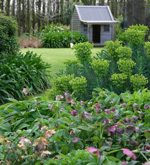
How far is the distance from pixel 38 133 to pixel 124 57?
2.22 m

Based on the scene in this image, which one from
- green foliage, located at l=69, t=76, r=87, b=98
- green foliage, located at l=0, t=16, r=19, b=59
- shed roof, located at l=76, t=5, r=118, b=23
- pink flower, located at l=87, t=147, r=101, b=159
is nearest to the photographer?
pink flower, located at l=87, t=147, r=101, b=159

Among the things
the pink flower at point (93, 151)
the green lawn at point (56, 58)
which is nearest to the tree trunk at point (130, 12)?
the green lawn at point (56, 58)

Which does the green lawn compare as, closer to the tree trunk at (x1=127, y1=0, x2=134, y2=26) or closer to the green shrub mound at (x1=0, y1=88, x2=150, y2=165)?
the tree trunk at (x1=127, y1=0, x2=134, y2=26)

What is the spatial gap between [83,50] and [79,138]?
2443 millimetres

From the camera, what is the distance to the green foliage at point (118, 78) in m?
3.75

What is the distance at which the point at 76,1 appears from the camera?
27.2 m

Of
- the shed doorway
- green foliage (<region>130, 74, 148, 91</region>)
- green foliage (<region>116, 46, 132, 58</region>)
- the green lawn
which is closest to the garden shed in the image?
the shed doorway

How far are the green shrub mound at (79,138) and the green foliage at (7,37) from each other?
449 centimetres

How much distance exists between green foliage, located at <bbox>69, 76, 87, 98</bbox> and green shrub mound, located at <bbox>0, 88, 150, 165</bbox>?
100cm

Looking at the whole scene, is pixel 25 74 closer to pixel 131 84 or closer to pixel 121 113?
pixel 131 84

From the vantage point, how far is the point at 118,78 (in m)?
3.77

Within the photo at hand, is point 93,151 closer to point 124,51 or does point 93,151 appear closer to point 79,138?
point 79,138

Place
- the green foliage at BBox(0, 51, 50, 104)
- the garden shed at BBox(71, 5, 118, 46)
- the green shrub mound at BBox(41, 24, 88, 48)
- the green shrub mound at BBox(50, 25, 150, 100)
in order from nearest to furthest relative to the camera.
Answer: the green shrub mound at BBox(50, 25, 150, 100) → the green foliage at BBox(0, 51, 50, 104) → the green shrub mound at BBox(41, 24, 88, 48) → the garden shed at BBox(71, 5, 118, 46)

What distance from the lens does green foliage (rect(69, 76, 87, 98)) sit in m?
3.70
